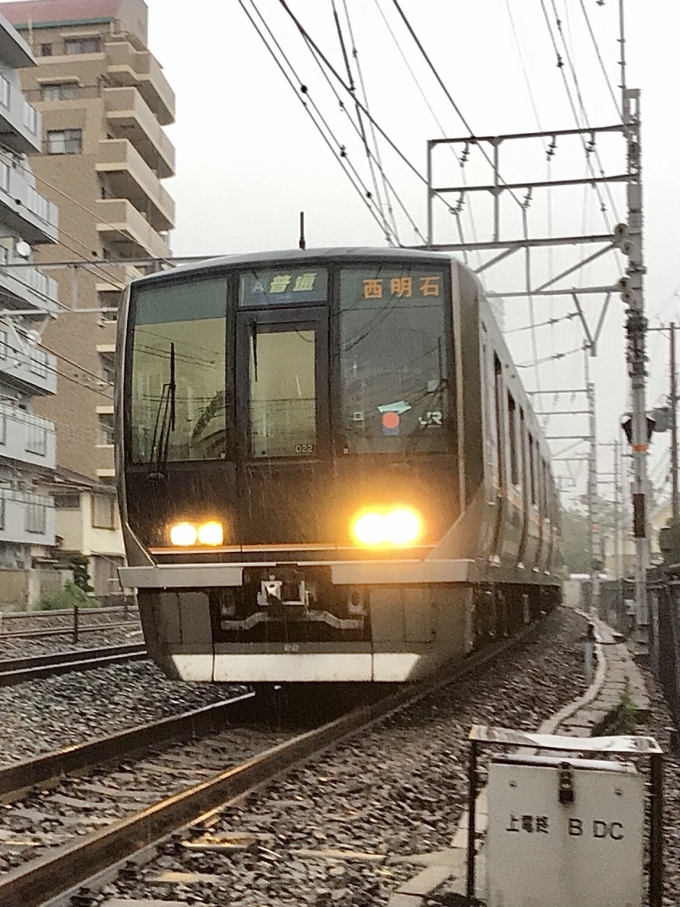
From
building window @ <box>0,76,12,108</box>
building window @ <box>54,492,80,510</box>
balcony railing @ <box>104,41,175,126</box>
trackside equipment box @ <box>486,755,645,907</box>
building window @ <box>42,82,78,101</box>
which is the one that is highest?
balcony railing @ <box>104,41,175,126</box>

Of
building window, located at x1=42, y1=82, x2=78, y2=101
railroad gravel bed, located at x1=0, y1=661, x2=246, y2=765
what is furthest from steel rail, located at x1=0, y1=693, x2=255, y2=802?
building window, located at x1=42, y1=82, x2=78, y2=101

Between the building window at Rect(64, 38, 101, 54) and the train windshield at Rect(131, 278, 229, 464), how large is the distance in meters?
39.3

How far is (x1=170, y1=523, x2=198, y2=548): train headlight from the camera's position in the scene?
26.7 ft

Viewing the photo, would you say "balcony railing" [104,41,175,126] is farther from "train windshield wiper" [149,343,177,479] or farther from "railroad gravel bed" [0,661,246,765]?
"train windshield wiper" [149,343,177,479]

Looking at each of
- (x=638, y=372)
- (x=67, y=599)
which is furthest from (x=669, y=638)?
(x=67, y=599)

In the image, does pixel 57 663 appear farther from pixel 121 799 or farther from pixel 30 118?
pixel 30 118

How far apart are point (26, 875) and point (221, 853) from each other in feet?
2.99

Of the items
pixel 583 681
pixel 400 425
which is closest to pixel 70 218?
pixel 583 681

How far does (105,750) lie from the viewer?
6.67 m

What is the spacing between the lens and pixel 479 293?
27.9 ft

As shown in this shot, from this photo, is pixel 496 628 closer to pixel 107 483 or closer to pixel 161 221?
pixel 107 483

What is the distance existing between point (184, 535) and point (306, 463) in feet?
3.02

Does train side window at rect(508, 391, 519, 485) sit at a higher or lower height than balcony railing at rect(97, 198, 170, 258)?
lower

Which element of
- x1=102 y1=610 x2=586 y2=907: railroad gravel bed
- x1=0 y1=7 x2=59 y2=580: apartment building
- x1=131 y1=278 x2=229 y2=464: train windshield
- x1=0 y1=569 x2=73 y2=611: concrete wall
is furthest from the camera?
x1=0 y1=7 x2=59 y2=580: apartment building
